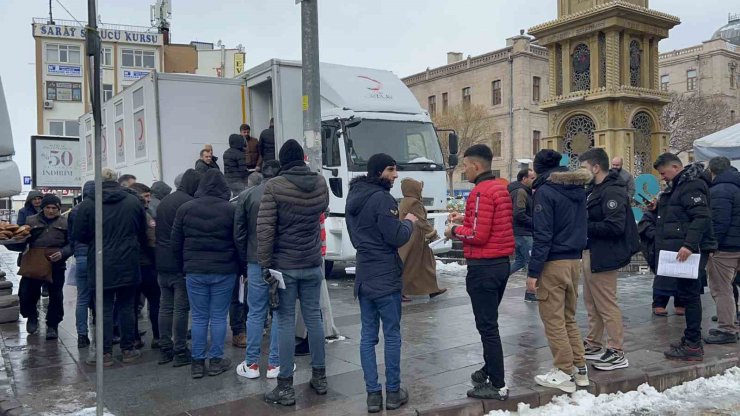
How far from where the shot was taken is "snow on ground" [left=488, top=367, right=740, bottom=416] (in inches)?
205

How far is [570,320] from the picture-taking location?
18.8 feet

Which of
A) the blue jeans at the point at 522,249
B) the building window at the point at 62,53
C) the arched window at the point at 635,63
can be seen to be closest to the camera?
the blue jeans at the point at 522,249

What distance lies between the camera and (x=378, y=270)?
5.04 meters

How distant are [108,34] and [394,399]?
58.7m

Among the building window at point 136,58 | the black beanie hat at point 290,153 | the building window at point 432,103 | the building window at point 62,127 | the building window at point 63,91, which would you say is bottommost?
the black beanie hat at point 290,153

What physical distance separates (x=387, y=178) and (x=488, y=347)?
1638 millimetres

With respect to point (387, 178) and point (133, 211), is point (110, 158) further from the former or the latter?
point (387, 178)

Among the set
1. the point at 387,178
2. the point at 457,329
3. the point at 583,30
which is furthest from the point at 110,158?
the point at 583,30

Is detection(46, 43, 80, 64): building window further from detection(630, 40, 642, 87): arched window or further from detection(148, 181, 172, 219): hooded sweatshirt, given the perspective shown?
detection(148, 181, 172, 219): hooded sweatshirt

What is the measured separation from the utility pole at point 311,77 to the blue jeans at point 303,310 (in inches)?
74.8

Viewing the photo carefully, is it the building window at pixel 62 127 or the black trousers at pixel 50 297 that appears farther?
the building window at pixel 62 127

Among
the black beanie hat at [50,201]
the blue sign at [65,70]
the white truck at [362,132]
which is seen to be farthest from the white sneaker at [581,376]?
the blue sign at [65,70]

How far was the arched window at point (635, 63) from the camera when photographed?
54.5ft

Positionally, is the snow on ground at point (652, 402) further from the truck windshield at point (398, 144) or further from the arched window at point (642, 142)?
the arched window at point (642, 142)
